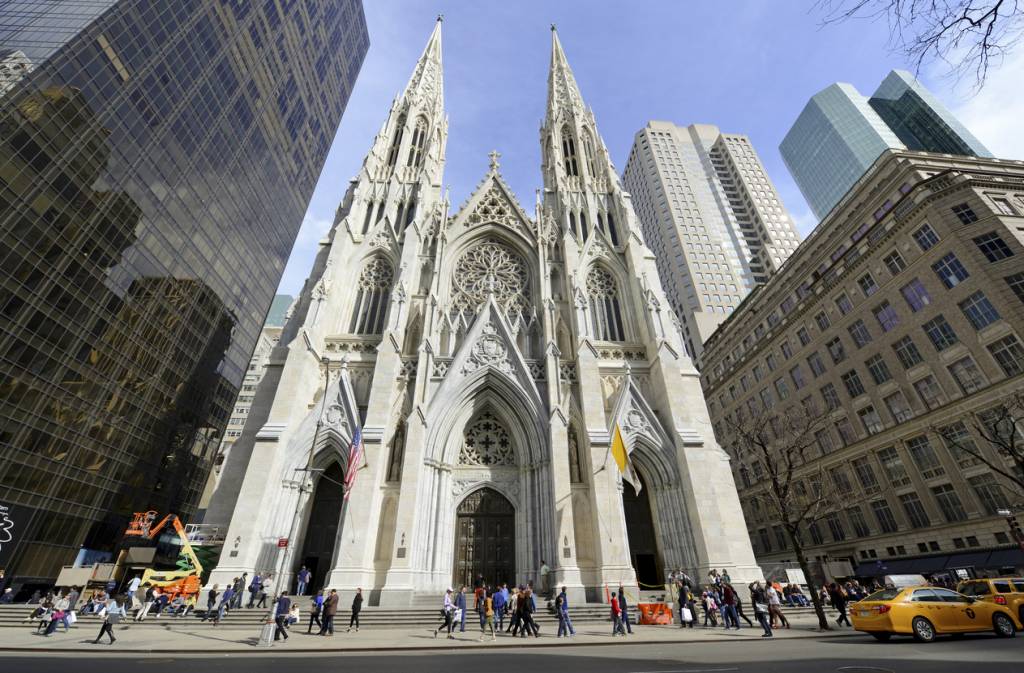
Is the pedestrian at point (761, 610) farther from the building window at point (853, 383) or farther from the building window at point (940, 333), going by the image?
the building window at point (853, 383)

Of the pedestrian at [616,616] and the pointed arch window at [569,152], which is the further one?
the pointed arch window at [569,152]

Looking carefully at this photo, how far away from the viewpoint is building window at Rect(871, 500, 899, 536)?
27691mm

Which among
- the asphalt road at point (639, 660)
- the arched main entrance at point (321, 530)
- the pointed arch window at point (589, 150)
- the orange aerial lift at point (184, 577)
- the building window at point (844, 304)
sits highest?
the pointed arch window at point (589, 150)

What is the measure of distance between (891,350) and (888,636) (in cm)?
2562

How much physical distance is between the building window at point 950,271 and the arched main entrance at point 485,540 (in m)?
28.6

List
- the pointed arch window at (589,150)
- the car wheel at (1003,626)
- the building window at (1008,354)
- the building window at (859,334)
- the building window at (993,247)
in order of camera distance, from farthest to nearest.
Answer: the pointed arch window at (589,150), the building window at (859,334), the building window at (993,247), the building window at (1008,354), the car wheel at (1003,626)

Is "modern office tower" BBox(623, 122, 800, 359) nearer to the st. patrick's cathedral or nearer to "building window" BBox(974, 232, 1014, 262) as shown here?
"building window" BBox(974, 232, 1014, 262)

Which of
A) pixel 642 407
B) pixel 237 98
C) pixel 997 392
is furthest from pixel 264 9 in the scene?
pixel 997 392

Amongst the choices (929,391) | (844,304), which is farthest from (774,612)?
(844,304)

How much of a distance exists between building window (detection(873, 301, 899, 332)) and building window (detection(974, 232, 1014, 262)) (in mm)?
5519

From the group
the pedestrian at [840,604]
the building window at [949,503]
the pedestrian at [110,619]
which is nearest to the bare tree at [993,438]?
the building window at [949,503]

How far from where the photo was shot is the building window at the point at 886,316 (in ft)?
94.7

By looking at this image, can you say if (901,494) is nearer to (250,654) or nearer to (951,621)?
(951,621)

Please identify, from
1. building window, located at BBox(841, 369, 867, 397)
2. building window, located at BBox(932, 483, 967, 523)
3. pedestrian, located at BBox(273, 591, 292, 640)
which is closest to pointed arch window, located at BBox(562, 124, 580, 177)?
building window, located at BBox(841, 369, 867, 397)
